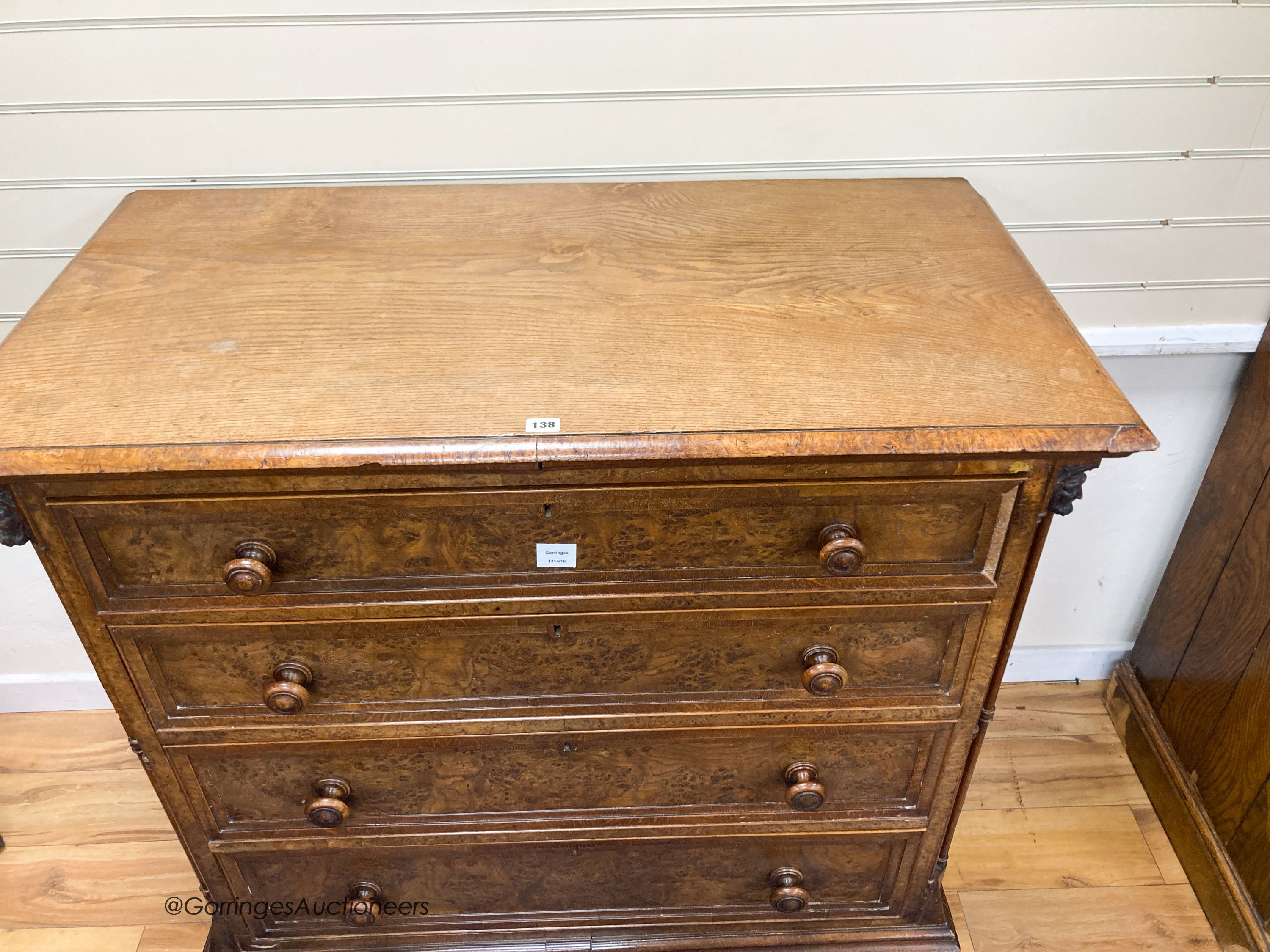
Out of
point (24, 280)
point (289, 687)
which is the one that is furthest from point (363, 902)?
point (24, 280)

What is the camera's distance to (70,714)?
2.11 m

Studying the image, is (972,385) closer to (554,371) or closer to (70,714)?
(554,371)

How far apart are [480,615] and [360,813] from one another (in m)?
0.45

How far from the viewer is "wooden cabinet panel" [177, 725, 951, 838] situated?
1.32 m

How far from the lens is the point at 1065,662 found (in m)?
2.15

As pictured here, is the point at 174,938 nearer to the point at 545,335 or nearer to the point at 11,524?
the point at 11,524

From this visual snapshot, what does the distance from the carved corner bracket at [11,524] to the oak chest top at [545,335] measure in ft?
0.27

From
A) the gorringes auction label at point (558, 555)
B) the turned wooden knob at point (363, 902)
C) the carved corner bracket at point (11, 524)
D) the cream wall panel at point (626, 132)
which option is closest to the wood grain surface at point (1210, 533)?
the cream wall panel at point (626, 132)

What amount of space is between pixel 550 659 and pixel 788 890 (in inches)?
23.5

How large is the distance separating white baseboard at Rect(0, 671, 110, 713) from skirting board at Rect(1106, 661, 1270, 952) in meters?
2.23

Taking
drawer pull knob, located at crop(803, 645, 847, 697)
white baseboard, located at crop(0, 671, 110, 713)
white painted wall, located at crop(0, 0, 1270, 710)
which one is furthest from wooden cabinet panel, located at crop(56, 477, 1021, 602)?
white baseboard, located at crop(0, 671, 110, 713)

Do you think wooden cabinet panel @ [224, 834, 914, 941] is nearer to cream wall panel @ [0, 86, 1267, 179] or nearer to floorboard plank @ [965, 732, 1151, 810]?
floorboard plank @ [965, 732, 1151, 810]

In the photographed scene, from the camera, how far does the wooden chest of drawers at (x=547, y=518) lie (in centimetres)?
102

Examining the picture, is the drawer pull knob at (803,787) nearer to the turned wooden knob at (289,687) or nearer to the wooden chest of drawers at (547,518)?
the wooden chest of drawers at (547,518)
